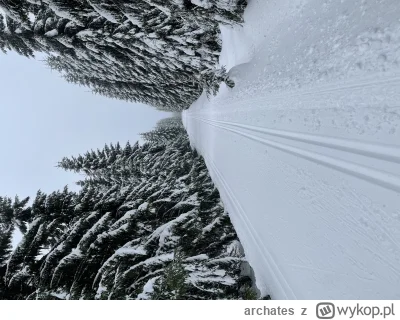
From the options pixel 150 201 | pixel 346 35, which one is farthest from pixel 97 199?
pixel 346 35

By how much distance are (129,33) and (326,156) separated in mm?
11130

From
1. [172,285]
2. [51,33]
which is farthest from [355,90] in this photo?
[51,33]

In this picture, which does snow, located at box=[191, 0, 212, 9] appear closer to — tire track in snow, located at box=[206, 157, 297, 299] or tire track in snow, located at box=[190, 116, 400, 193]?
tire track in snow, located at box=[206, 157, 297, 299]

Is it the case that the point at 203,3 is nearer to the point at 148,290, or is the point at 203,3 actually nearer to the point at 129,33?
the point at 129,33

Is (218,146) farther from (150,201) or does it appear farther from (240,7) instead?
(240,7)

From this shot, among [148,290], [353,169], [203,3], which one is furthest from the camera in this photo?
[203,3]

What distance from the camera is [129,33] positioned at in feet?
42.3

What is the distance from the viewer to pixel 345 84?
4070 mm

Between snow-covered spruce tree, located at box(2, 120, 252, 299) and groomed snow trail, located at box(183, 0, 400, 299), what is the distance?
0.99m

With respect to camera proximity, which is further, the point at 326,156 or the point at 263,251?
the point at 263,251

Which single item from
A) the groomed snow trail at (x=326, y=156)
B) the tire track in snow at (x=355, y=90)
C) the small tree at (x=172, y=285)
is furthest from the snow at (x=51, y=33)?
the small tree at (x=172, y=285)

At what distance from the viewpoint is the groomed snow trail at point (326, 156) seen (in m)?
3.34

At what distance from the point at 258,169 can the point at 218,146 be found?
15.7ft
